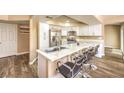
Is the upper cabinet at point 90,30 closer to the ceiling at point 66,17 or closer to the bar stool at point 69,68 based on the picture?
the ceiling at point 66,17

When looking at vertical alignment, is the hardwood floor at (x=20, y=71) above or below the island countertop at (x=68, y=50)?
below

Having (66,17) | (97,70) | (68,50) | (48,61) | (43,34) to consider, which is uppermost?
(66,17)

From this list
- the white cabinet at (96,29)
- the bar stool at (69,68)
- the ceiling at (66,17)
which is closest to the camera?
the ceiling at (66,17)

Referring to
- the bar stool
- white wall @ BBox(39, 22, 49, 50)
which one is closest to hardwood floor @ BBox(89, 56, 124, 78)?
the bar stool

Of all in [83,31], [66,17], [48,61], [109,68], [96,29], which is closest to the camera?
[48,61]

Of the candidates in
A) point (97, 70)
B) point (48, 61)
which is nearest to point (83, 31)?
point (97, 70)

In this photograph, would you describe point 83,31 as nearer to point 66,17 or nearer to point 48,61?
point 66,17

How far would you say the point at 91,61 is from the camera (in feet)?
7.39

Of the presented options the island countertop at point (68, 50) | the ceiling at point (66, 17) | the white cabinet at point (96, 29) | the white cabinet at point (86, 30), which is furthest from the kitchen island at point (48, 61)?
the white cabinet at point (96, 29)

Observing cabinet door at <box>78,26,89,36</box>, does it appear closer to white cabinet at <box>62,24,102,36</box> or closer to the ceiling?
white cabinet at <box>62,24,102,36</box>

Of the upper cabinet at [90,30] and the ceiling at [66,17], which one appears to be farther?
the upper cabinet at [90,30]

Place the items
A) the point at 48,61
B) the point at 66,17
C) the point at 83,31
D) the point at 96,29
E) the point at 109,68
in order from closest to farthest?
the point at 48,61 < the point at 66,17 < the point at 109,68 < the point at 83,31 < the point at 96,29

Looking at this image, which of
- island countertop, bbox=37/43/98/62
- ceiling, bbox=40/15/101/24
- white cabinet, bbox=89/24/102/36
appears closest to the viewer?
ceiling, bbox=40/15/101/24
